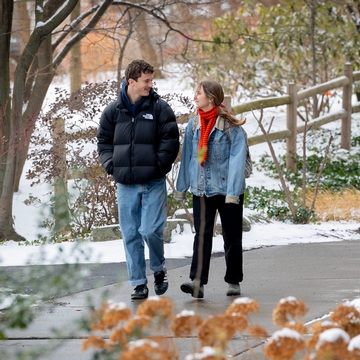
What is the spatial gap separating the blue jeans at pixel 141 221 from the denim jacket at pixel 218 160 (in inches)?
11.0

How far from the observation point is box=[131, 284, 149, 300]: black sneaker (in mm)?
5801

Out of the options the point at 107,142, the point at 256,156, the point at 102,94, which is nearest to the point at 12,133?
the point at 102,94

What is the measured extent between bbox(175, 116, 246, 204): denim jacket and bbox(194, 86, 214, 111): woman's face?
0.38 feet

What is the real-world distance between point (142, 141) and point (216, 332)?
3.30 meters

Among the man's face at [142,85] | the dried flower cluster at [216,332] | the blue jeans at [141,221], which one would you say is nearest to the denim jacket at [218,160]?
the blue jeans at [141,221]

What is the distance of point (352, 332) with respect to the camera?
9.38ft

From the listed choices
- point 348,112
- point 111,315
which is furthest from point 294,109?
point 111,315

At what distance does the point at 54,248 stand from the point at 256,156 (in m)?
9.13

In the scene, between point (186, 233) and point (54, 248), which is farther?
point (186, 233)

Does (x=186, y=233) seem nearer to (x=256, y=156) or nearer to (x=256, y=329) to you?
(x=256, y=329)

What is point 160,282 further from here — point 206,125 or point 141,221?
point 206,125

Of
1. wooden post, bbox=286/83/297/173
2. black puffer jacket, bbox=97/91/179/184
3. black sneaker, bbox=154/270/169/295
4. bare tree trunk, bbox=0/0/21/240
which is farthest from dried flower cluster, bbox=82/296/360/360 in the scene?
wooden post, bbox=286/83/297/173

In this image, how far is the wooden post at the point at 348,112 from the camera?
641 inches

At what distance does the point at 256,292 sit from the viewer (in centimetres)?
595
